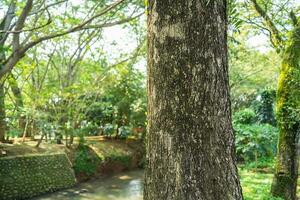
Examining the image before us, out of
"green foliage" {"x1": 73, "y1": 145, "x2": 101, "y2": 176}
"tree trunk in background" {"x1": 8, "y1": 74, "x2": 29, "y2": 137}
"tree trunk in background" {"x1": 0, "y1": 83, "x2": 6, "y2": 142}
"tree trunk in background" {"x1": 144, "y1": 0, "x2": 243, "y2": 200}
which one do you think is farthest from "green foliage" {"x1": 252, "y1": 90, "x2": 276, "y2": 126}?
"tree trunk in background" {"x1": 144, "y1": 0, "x2": 243, "y2": 200}

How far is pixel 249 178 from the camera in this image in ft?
30.6

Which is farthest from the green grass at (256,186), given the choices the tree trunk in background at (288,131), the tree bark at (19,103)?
the tree bark at (19,103)

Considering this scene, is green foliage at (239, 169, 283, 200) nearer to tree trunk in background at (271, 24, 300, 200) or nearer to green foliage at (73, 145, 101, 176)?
tree trunk in background at (271, 24, 300, 200)

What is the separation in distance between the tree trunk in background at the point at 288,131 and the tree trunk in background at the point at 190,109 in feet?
14.5

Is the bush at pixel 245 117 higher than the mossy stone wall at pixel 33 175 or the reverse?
higher

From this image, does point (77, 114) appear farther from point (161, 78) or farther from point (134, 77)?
point (161, 78)

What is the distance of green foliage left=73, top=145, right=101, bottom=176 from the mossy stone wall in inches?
18.1

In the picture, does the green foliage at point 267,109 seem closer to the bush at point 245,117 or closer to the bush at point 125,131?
the bush at point 245,117

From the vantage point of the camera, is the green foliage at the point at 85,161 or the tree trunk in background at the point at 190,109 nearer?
the tree trunk in background at the point at 190,109

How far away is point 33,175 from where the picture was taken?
30.6 feet

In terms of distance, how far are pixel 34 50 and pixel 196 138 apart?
10639 millimetres

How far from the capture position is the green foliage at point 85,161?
1123 centimetres

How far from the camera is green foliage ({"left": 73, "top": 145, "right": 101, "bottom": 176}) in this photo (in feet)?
36.9

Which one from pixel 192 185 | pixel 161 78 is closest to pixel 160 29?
pixel 161 78
